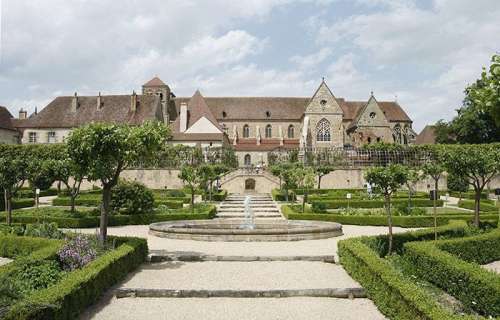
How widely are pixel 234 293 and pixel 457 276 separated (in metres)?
4.27

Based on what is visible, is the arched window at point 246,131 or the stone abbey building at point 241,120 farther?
the arched window at point 246,131

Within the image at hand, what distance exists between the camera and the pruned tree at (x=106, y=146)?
1244 centimetres

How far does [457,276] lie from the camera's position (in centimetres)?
930

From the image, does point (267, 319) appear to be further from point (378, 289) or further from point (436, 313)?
point (436, 313)

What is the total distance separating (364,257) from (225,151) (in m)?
42.1

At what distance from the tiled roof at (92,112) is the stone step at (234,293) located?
51752 millimetres

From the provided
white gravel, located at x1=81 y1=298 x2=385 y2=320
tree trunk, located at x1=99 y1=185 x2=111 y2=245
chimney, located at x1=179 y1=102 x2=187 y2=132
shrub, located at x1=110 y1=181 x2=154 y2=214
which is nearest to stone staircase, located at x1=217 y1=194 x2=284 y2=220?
shrub, located at x1=110 y1=181 x2=154 y2=214

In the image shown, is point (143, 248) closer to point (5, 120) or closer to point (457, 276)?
point (457, 276)

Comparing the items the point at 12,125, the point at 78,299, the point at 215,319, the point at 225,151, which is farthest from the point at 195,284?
the point at 12,125

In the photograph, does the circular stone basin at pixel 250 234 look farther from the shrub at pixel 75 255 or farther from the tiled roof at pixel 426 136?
the tiled roof at pixel 426 136

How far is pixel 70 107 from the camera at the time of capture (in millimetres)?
62531

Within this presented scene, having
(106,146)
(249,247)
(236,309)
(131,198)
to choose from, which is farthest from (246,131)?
(236,309)

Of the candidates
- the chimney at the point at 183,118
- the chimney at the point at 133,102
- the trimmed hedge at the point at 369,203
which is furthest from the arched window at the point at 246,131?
the trimmed hedge at the point at 369,203

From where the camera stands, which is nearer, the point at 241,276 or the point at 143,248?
the point at 241,276
